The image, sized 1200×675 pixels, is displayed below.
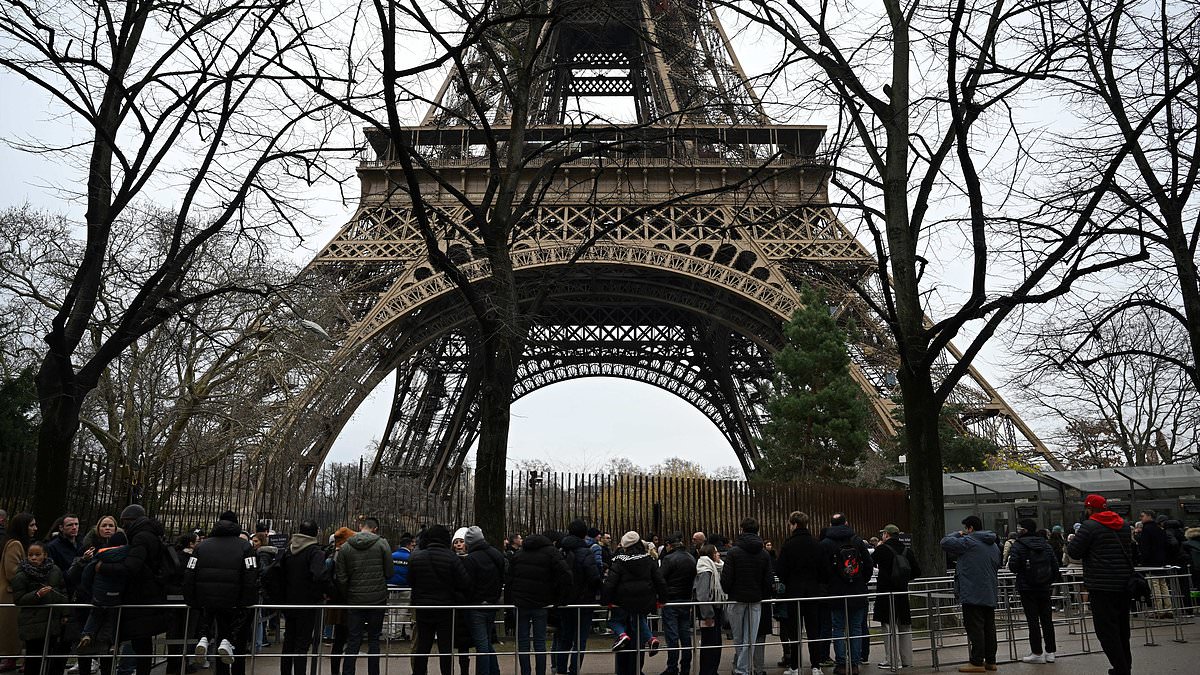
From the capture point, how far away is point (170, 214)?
22.7 meters

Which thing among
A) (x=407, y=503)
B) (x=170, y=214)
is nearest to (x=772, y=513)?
(x=407, y=503)

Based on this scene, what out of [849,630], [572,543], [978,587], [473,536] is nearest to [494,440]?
[572,543]

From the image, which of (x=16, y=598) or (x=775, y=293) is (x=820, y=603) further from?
(x=775, y=293)

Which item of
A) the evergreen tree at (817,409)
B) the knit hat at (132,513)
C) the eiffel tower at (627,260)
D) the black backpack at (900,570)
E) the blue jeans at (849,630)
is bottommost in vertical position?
the blue jeans at (849,630)

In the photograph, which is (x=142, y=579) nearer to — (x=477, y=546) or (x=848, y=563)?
(x=477, y=546)

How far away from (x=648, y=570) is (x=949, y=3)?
7.55 meters

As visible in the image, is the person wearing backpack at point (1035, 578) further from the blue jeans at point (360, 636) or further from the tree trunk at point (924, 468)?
the blue jeans at point (360, 636)

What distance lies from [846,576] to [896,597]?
563 millimetres

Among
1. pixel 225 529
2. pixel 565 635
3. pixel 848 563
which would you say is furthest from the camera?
pixel 848 563

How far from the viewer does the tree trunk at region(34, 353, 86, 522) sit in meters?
11.0

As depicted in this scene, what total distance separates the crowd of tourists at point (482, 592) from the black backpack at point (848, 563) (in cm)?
2

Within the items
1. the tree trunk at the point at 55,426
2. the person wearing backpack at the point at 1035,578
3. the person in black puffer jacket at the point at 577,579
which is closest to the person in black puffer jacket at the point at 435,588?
the person in black puffer jacket at the point at 577,579

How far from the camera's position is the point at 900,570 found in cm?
1045

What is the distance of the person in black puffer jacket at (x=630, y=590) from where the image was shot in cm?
925
